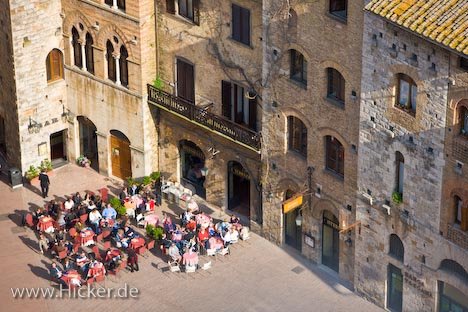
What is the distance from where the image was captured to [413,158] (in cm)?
5872

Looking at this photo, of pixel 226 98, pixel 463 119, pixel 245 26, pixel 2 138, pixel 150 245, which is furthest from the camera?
pixel 2 138

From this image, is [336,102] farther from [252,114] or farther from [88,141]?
[88,141]

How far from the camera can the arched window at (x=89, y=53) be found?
73375 millimetres

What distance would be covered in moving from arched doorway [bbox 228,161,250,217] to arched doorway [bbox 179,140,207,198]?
5.68 ft

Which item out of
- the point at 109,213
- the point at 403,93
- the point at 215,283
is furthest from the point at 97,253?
the point at 403,93

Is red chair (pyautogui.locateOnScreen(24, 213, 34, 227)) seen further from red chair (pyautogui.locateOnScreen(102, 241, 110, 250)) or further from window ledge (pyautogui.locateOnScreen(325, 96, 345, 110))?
window ledge (pyautogui.locateOnScreen(325, 96, 345, 110))

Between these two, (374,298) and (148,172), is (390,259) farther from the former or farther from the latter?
(148,172)

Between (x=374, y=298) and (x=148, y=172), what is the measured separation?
16.1m

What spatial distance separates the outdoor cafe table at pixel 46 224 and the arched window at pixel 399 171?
19738mm

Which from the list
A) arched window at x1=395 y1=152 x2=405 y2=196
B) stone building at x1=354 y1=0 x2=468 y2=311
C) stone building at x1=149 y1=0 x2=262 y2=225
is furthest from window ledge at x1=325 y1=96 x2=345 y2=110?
stone building at x1=149 y1=0 x2=262 y2=225

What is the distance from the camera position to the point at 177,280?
220 feet

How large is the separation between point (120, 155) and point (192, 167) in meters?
4.35

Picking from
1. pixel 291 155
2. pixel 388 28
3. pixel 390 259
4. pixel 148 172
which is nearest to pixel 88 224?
pixel 148 172

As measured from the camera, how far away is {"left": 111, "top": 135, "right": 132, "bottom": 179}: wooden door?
74750 millimetres
